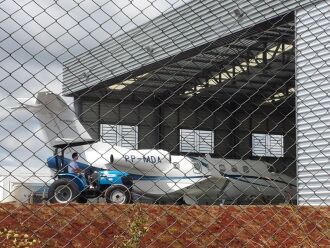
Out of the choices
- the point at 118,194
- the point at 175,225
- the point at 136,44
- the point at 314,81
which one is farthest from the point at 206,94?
the point at 175,225

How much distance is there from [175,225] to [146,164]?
50.1ft

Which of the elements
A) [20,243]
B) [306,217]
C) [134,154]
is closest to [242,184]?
[134,154]

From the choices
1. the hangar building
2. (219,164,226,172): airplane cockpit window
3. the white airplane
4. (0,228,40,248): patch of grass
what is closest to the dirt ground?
the white airplane

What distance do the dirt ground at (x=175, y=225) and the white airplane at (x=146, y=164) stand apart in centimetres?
15

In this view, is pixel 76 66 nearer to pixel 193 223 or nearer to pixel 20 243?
pixel 193 223

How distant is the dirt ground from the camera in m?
3.87

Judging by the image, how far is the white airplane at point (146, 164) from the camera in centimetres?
438

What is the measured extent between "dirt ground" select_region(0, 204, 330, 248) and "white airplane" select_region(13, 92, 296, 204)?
0.15m

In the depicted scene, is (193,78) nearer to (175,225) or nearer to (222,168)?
(175,225)

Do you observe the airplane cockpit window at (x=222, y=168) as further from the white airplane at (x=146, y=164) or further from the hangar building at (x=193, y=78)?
the hangar building at (x=193, y=78)

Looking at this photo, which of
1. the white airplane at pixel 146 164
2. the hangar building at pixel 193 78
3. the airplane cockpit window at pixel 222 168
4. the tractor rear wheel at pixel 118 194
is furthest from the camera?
the airplane cockpit window at pixel 222 168

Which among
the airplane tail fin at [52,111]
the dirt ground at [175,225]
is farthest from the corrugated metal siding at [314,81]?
the airplane tail fin at [52,111]

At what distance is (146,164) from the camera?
19.5 m

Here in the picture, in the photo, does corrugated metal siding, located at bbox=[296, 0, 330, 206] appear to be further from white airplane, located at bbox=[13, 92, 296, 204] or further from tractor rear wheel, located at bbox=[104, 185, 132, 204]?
tractor rear wheel, located at bbox=[104, 185, 132, 204]
